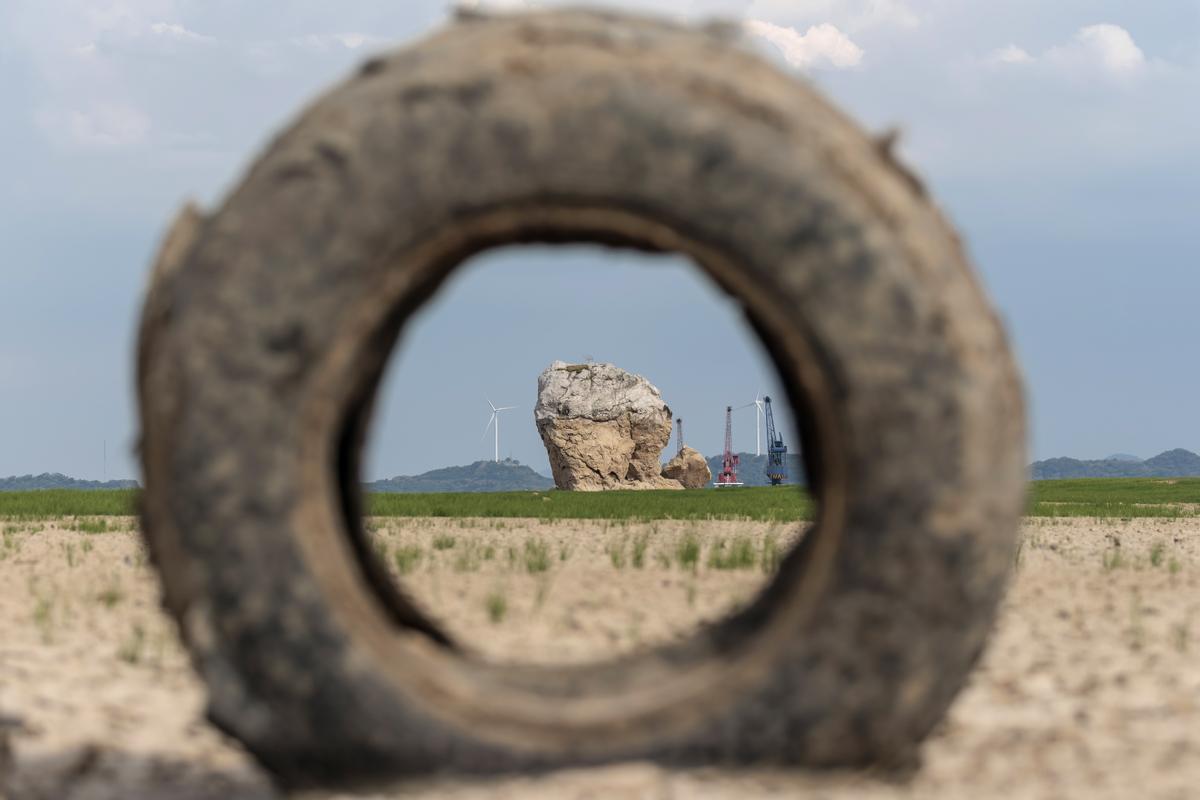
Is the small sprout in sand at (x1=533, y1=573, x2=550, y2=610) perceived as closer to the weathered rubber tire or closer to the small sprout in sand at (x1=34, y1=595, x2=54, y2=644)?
the small sprout in sand at (x1=34, y1=595, x2=54, y2=644)

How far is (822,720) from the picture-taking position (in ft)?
11.0

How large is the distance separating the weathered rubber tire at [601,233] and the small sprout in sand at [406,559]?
16.8 ft

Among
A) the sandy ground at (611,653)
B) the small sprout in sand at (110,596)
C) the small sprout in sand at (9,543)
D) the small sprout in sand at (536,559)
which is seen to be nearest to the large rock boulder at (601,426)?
the small sprout in sand at (9,543)

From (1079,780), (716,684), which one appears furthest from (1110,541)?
(716,684)

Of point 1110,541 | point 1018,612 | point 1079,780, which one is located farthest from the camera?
point 1110,541

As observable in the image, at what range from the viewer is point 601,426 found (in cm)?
3894

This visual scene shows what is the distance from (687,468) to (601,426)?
215 inches

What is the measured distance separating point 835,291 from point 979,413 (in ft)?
1.83

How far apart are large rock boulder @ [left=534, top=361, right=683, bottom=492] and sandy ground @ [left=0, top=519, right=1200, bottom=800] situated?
27.8 m

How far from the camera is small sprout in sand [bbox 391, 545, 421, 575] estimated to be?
8.53 m

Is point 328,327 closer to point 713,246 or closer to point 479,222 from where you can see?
point 479,222

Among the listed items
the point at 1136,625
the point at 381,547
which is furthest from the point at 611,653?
the point at 381,547

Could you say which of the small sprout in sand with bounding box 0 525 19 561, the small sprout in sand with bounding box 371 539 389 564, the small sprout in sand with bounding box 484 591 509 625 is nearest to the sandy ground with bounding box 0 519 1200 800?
the small sprout in sand with bounding box 484 591 509 625

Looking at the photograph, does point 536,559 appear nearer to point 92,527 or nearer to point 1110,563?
point 1110,563
